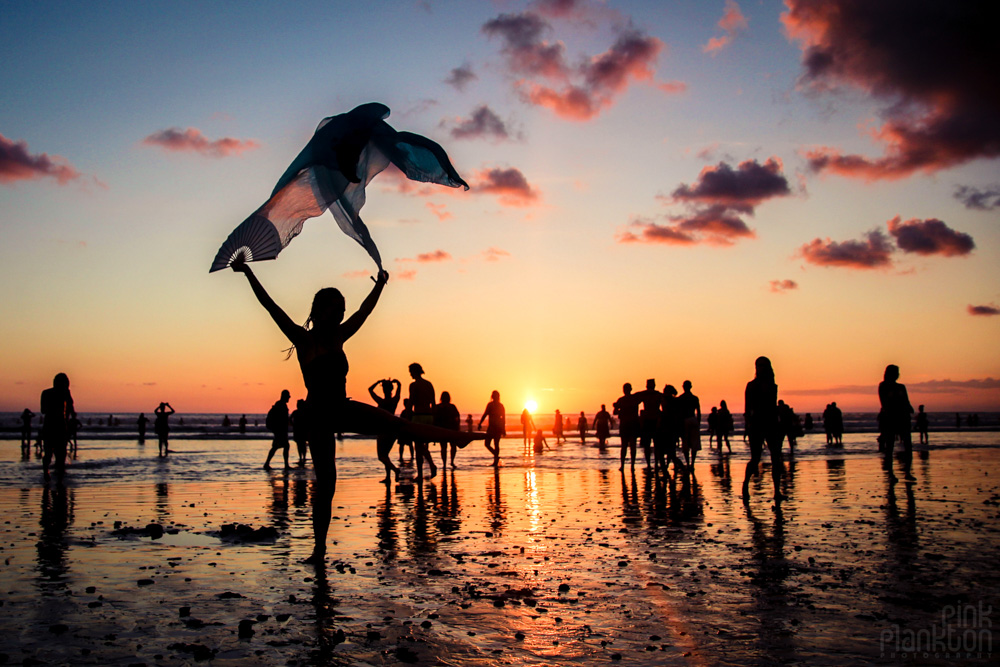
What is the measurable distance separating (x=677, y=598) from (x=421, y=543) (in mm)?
3289

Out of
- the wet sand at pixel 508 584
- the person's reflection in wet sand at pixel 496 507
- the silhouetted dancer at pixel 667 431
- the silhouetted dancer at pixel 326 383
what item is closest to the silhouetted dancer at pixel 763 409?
the wet sand at pixel 508 584

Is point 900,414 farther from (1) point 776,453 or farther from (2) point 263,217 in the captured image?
(2) point 263,217

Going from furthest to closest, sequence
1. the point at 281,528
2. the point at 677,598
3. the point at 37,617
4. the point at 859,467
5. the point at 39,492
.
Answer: the point at 859,467 < the point at 39,492 < the point at 281,528 < the point at 677,598 < the point at 37,617

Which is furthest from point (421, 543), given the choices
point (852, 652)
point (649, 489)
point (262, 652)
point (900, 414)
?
point (900, 414)

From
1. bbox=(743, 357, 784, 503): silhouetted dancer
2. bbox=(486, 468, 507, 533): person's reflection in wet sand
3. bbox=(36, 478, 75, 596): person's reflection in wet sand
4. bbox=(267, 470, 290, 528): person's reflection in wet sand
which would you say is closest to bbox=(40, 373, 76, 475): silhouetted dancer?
bbox=(36, 478, 75, 596): person's reflection in wet sand

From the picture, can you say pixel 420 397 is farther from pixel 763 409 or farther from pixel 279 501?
pixel 763 409

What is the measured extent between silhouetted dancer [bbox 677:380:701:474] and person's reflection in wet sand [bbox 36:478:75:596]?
44.4ft

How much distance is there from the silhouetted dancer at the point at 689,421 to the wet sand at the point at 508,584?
7723 millimetres

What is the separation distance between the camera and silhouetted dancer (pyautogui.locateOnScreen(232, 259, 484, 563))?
5883 millimetres

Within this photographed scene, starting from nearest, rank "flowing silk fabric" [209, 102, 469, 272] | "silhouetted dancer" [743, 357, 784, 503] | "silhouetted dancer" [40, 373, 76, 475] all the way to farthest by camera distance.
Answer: "flowing silk fabric" [209, 102, 469, 272]
"silhouetted dancer" [743, 357, 784, 503]
"silhouetted dancer" [40, 373, 76, 475]

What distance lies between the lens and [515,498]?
1248cm

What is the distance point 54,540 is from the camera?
7.70 m

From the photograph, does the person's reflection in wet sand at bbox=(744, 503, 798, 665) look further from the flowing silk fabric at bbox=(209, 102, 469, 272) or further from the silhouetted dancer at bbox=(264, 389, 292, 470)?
the silhouetted dancer at bbox=(264, 389, 292, 470)

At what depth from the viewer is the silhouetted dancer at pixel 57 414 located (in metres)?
15.1
